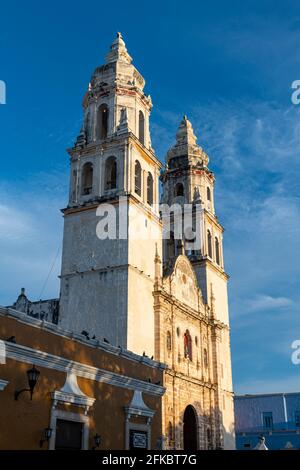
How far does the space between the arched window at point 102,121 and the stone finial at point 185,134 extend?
11.4 metres

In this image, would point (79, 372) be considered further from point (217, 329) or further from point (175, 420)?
point (217, 329)

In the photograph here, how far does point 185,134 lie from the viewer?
140 ft

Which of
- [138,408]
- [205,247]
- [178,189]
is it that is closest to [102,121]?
[178,189]

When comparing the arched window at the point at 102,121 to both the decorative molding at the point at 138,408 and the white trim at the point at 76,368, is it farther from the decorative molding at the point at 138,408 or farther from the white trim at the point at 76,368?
the decorative molding at the point at 138,408

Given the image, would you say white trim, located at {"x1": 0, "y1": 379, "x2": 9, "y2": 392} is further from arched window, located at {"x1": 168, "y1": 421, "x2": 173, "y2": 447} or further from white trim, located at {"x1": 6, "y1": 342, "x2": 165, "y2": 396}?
arched window, located at {"x1": 168, "y1": 421, "x2": 173, "y2": 447}

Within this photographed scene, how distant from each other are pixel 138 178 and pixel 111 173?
56.4 inches

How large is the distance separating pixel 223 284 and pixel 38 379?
89.4 feet

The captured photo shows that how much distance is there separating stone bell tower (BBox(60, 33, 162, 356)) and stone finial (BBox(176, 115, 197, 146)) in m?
9.77

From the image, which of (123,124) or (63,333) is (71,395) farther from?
(123,124)

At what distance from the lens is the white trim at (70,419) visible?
13039 millimetres

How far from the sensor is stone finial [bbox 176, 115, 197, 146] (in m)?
42.2

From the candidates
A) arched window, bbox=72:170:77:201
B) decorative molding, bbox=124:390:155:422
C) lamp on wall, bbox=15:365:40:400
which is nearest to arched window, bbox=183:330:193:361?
arched window, bbox=72:170:77:201

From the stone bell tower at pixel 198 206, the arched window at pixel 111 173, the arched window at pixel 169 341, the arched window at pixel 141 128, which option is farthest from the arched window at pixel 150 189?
the arched window at pixel 169 341
